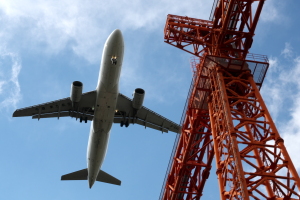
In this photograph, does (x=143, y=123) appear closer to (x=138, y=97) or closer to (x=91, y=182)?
(x=138, y=97)

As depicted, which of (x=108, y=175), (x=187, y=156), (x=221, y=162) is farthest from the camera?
(x=108, y=175)

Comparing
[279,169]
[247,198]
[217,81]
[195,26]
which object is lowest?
[247,198]

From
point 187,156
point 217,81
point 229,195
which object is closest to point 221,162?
point 229,195

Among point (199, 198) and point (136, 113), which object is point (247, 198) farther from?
point (136, 113)

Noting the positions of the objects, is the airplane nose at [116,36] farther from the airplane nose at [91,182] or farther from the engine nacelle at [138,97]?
the airplane nose at [91,182]

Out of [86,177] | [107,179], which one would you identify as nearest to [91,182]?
[86,177]

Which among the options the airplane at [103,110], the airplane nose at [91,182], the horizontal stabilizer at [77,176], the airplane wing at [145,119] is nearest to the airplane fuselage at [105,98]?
the airplane at [103,110]
